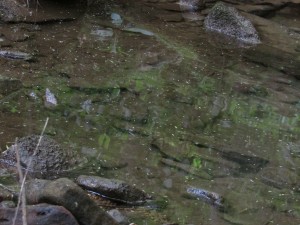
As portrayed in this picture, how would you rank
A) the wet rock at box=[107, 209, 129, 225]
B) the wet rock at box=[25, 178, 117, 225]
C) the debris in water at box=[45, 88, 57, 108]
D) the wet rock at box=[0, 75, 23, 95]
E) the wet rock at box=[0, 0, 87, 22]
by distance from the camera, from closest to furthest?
the wet rock at box=[25, 178, 117, 225], the wet rock at box=[107, 209, 129, 225], the debris in water at box=[45, 88, 57, 108], the wet rock at box=[0, 75, 23, 95], the wet rock at box=[0, 0, 87, 22]

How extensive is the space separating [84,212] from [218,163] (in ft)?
5.82

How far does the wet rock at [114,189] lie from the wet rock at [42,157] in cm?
27

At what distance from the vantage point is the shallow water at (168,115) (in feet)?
13.8

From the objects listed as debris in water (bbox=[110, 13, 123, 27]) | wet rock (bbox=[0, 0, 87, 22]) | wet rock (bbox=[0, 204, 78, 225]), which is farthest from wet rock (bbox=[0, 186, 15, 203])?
debris in water (bbox=[110, 13, 123, 27])

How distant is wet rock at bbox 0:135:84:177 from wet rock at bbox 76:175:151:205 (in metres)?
0.27

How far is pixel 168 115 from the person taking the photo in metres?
5.27

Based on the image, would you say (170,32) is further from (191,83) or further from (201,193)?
(201,193)

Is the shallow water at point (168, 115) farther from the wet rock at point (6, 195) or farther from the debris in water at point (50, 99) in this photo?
the wet rock at point (6, 195)

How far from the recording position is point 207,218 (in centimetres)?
384

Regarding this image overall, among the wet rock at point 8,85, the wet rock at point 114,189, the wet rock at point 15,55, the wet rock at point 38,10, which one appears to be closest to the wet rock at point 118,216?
the wet rock at point 114,189

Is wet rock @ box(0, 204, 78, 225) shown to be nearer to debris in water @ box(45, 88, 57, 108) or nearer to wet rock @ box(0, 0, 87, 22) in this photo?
debris in water @ box(45, 88, 57, 108)

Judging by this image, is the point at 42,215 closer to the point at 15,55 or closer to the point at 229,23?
the point at 15,55

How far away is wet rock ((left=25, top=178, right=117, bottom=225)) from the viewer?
299 centimetres

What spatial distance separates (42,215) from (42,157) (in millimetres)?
1342
